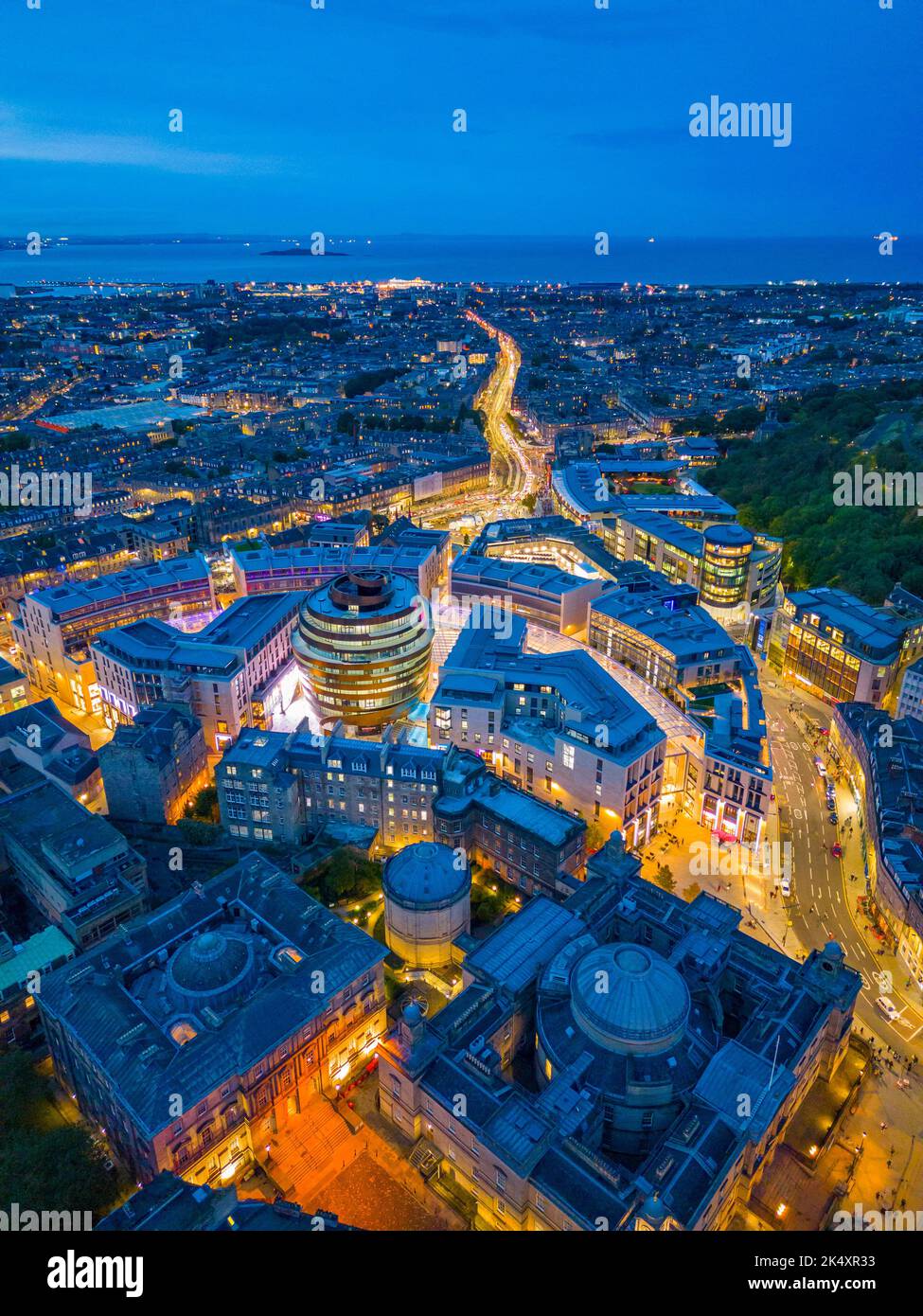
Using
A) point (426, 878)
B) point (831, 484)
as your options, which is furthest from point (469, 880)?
point (831, 484)

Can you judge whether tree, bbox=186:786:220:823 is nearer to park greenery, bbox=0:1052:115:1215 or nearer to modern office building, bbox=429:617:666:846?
modern office building, bbox=429:617:666:846

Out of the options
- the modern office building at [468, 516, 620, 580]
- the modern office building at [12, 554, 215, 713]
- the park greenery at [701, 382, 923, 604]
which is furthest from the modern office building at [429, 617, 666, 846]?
the park greenery at [701, 382, 923, 604]

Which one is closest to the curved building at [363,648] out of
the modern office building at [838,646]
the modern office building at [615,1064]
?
the modern office building at [615,1064]

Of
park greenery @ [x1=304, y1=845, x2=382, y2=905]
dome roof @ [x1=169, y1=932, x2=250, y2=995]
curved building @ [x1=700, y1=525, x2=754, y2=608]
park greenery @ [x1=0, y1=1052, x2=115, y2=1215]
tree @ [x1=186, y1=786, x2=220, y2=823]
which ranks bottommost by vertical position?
park greenery @ [x1=0, y1=1052, x2=115, y2=1215]

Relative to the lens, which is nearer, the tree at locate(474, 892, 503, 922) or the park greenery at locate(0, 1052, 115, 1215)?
the park greenery at locate(0, 1052, 115, 1215)

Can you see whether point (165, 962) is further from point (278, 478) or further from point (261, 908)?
point (278, 478)
